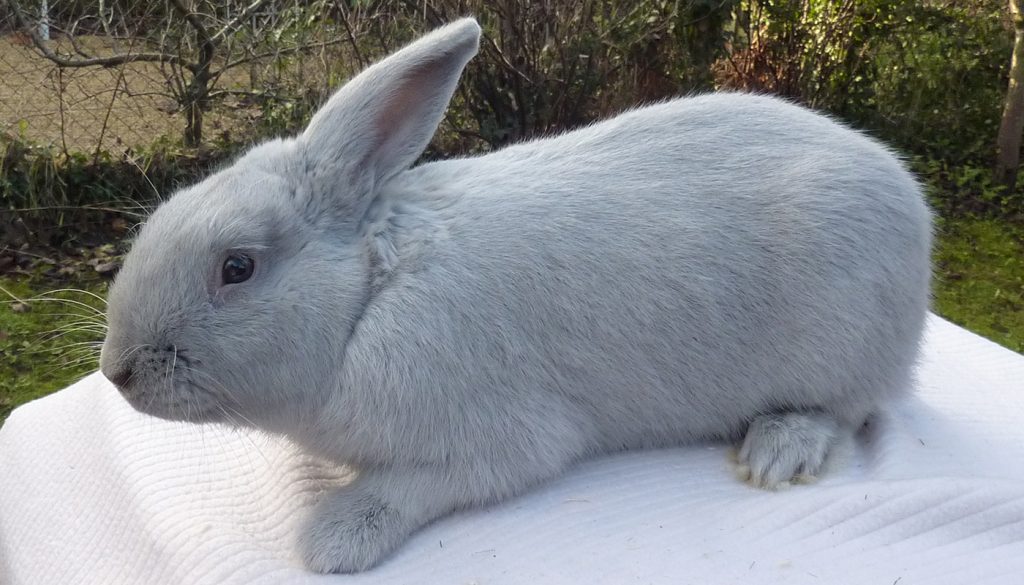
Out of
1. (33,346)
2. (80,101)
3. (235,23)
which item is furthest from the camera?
(235,23)

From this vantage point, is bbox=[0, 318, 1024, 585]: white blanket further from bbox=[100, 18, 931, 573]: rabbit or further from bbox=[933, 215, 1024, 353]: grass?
bbox=[933, 215, 1024, 353]: grass

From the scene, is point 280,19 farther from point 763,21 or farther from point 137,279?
Result: point 137,279

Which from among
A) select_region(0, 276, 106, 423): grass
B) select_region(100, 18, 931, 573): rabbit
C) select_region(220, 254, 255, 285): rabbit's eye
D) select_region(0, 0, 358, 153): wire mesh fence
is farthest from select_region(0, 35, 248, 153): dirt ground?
select_region(220, 254, 255, 285): rabbit's eye

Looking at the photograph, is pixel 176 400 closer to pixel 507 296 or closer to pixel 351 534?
pixel 351 534

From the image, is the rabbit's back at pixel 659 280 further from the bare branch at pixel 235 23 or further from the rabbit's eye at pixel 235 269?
the bare branch at pixel 235 23

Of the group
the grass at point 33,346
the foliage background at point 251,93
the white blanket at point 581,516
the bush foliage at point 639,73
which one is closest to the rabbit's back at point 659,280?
the white blanket at point 581,516

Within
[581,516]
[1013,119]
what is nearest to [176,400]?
[581,516]
